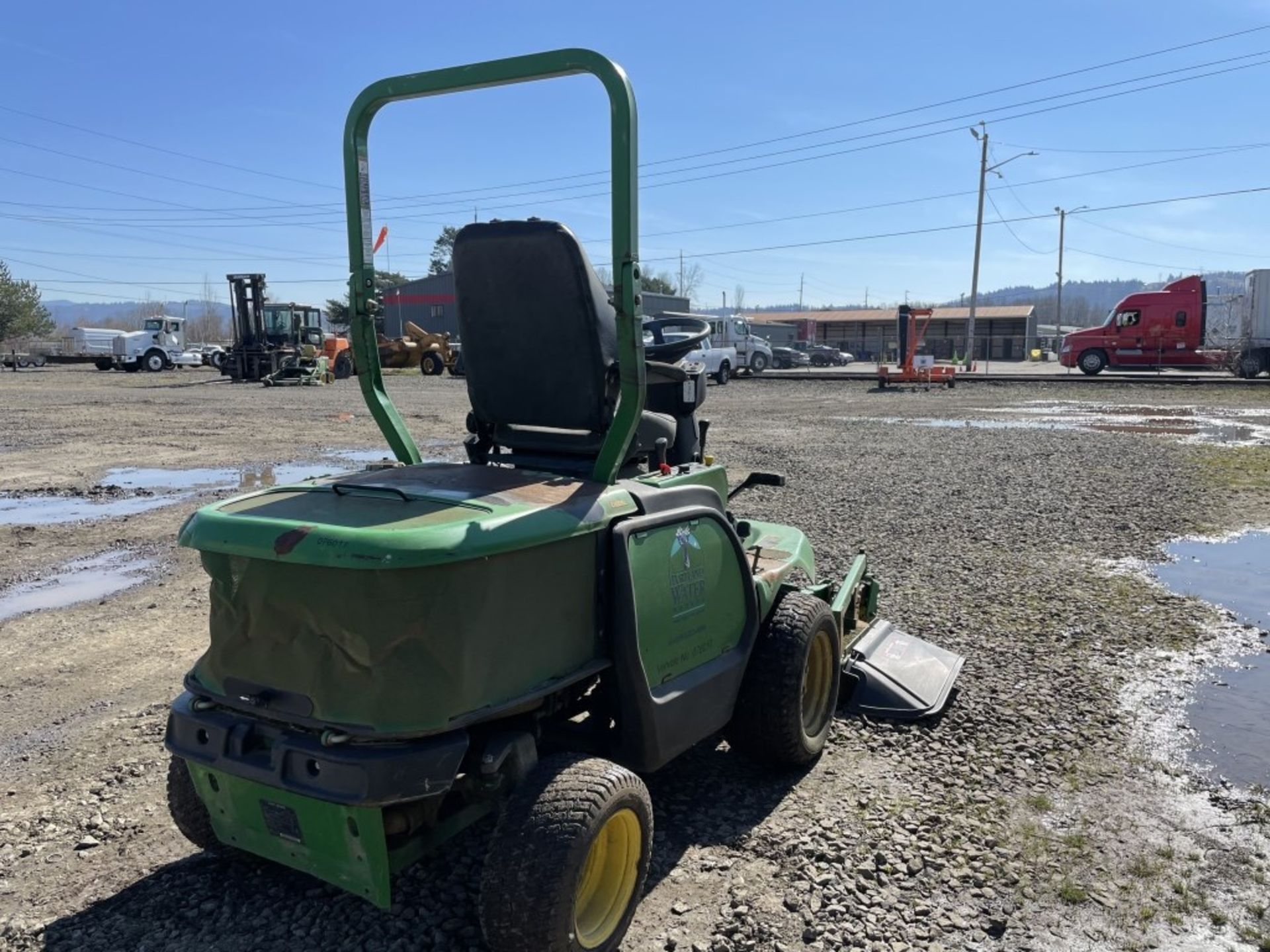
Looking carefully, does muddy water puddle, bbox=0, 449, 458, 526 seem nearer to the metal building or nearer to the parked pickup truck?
the parked pickup truck

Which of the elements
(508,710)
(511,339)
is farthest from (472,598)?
(511,339)

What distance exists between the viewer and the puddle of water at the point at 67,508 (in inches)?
351

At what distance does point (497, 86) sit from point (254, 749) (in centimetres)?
227

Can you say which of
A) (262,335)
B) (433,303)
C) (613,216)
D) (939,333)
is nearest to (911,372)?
(262,335)

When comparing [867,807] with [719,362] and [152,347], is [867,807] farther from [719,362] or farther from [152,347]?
[152,347]

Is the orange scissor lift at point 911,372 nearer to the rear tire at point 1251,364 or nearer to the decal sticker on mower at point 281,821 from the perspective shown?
the rear tire at point 1251,364

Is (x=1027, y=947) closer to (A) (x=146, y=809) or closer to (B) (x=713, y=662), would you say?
(B) (x=713, y=662)

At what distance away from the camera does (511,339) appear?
329 centimetres

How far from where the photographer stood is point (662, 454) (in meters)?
3.60

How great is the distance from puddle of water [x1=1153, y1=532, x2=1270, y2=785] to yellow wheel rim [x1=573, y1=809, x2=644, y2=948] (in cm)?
266

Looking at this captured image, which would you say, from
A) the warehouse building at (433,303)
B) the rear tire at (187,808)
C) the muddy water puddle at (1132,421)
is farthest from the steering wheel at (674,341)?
the warehouse building at (433,303)

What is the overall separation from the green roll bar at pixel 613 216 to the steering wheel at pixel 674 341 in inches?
24.3

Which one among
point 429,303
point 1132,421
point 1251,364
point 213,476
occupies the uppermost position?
point 429,303

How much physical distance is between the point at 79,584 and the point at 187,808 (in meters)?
4.49
